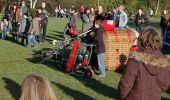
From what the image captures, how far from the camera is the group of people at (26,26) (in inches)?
719

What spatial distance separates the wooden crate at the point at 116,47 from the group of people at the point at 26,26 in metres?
5.82

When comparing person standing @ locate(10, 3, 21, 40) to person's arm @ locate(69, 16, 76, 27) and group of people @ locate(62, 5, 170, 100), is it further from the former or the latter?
group of people @ locate(62, 5, 170, 100)

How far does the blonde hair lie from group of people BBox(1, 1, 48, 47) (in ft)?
46.5

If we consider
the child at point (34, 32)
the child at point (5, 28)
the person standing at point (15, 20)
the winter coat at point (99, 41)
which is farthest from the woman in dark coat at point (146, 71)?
the child at point (5, 28)

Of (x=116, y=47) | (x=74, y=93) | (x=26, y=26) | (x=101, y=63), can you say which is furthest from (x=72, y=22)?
(x=74, y=93)

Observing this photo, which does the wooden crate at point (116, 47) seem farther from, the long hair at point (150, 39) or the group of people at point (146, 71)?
A: the long hair at point (150, 39)

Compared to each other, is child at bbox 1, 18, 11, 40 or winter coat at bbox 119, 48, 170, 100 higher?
winter coat at bbox 119, 48, 170, 100

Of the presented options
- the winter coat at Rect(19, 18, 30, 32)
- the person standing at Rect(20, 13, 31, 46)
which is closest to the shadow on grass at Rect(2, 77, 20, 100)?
the person standing at Rect(20, 13, 31, 46)

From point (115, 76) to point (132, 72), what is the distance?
6.74 m

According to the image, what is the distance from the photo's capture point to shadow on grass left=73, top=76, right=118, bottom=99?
10172mm

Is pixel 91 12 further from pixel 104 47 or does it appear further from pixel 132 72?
pixel 132 72

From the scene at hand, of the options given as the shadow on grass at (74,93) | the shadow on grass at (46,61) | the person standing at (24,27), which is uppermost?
the person standing at (24,27)

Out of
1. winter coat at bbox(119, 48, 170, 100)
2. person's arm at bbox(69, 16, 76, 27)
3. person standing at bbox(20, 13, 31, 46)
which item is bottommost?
person standing at bbox(20, 13, 31, 46)

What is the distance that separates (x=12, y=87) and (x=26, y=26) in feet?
29.4
